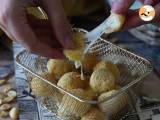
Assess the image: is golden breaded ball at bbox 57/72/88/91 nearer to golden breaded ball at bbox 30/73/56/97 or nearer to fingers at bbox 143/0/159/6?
golden breaded ball at bbox 30/73/56/97

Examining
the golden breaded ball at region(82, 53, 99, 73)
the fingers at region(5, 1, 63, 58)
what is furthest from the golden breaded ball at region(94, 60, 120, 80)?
the fingers at region(5, 1, 63, 58)

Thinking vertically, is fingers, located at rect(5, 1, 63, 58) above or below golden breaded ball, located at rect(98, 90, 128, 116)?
above

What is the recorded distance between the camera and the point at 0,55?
23.4 inches

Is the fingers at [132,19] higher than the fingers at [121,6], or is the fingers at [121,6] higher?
the fingers at [121,6]

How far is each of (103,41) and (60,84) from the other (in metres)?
0.12

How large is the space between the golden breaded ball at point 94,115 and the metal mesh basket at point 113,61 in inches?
0.8

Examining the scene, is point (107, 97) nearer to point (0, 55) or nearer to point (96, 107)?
point (96, 107)

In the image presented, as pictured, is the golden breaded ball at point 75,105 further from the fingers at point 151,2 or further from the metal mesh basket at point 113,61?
the fingers at point 151,2

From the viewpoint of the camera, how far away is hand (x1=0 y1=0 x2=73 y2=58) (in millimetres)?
361

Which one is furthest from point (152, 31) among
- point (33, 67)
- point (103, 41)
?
point (33, 67)

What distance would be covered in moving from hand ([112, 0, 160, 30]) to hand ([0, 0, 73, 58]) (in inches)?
2.3

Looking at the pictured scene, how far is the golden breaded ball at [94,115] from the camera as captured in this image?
1.37 ft

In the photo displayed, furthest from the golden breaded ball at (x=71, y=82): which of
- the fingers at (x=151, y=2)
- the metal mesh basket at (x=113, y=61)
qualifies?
the fingers at (x=151, y=2)

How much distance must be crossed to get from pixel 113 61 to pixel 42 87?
0.39 ft
